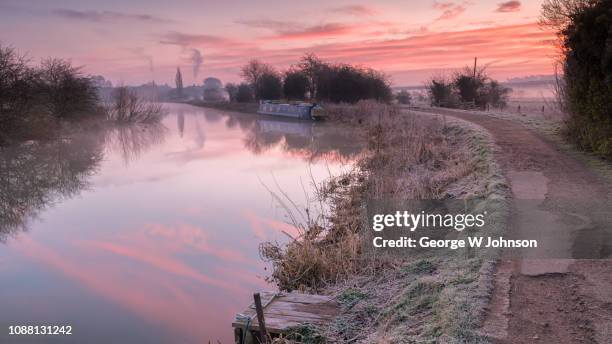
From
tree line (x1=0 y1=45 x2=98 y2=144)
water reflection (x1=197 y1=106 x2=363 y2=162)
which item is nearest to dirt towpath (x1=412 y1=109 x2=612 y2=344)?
water reflection (x1=197 y1=106 x2=363 y2=162)

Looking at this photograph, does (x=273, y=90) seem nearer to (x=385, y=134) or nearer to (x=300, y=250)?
(x=385, y=134)

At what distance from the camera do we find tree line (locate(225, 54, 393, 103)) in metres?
45.7

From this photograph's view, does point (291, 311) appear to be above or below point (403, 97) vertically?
below

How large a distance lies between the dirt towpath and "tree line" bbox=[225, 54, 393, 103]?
3619cm

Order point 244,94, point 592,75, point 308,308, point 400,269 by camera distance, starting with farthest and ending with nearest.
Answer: point 244,94, point 592,75, point 400,269, point 308,308

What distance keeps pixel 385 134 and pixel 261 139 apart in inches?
423

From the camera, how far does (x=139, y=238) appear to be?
10.5 m

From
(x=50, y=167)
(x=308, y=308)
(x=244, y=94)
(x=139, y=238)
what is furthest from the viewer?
(x=244, y=94)

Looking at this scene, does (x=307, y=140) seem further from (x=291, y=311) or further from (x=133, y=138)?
(x=291, y=311)

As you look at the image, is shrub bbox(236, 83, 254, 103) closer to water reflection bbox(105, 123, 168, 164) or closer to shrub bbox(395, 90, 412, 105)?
shrub bbox(395, 90, 412, 105)

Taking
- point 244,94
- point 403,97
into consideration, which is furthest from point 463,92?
point 244,94

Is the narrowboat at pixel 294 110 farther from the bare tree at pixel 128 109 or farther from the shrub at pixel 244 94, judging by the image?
the shrub at pixel 244 94

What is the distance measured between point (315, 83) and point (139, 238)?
42.4 meters

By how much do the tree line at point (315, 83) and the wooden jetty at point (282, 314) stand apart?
39.5 metres
